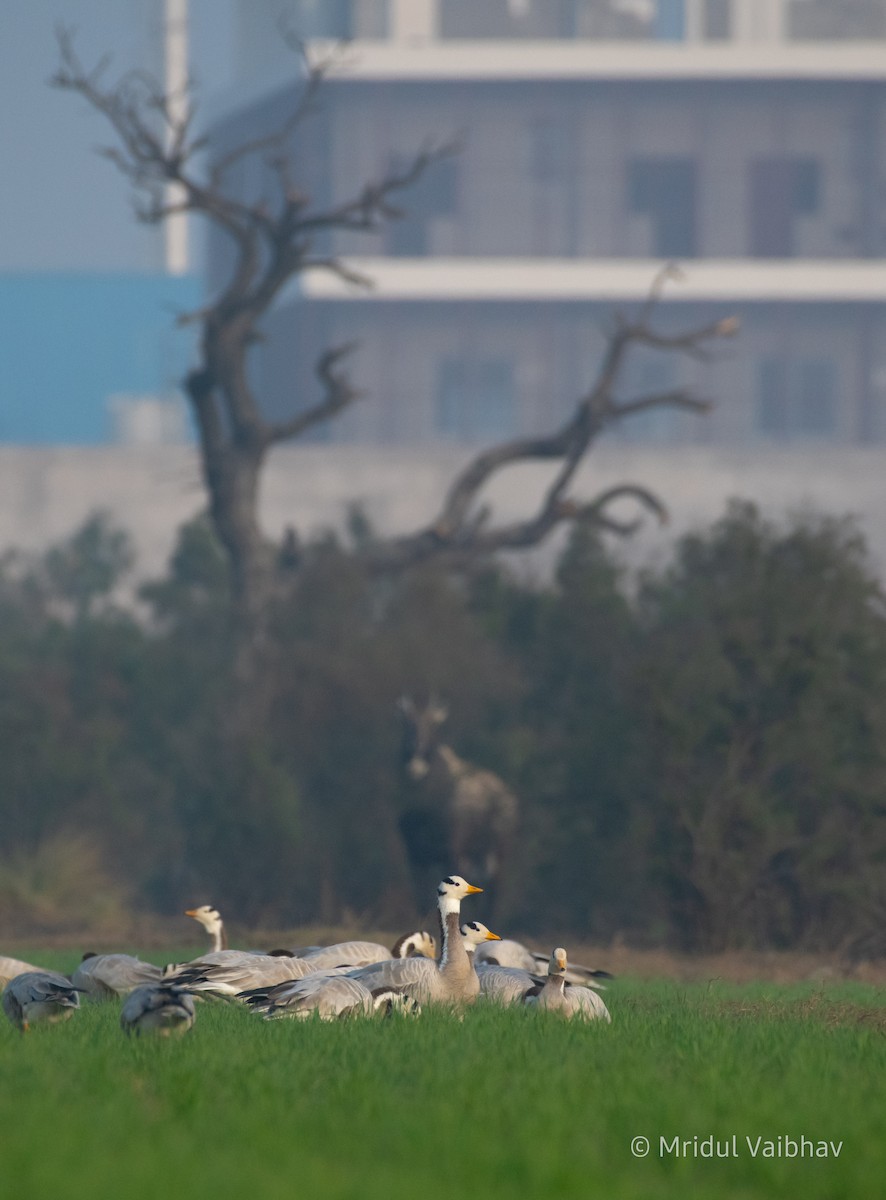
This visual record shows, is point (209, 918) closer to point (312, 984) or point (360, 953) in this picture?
point (360, 953)

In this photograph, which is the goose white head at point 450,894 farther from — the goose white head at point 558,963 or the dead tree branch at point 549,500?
the dead tree branch at point 549,500

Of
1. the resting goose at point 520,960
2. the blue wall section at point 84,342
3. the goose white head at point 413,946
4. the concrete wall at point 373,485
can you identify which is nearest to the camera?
the goose white head at point 413,946

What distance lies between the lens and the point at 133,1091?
27.0 ft

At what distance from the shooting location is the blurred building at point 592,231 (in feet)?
232

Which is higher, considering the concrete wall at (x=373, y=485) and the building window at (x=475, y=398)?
the building window at (x=475, y=398)

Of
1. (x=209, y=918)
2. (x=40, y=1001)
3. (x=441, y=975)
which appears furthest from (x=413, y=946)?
(x=40, y=1001)

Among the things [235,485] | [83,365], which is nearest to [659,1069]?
[235,485]

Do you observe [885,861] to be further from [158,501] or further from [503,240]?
[503,240]

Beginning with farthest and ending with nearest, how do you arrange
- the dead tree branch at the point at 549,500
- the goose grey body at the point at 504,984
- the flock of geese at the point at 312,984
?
the dead tree branch at the point at 549,500 → the goose grey body at the point at 504,984 → the flock of geese at the point at 312,984

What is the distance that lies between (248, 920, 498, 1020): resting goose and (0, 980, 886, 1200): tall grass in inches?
12.4

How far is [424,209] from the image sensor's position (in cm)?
7388

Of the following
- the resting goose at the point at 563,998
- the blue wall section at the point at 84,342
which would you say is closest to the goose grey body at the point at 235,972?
the resting goose at the point at 563,998

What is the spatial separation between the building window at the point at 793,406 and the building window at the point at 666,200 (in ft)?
19.0

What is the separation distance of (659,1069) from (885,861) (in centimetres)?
1380
